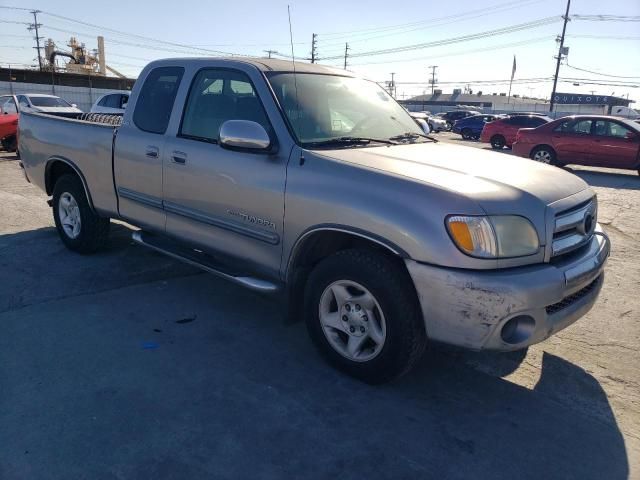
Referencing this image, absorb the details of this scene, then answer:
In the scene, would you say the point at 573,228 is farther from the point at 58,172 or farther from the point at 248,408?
the point at 58,172

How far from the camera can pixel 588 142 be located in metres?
13.8

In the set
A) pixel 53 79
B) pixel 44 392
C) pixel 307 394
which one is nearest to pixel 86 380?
pixel 44 392

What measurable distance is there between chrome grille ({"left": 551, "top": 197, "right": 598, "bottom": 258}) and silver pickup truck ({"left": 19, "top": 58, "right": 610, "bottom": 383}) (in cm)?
1

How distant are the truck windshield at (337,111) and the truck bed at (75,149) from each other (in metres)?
1.88

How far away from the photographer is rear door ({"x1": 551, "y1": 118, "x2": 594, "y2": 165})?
13867 mm

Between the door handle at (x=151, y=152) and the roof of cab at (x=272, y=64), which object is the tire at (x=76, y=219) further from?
the roof of cab at (x=272, y=64)

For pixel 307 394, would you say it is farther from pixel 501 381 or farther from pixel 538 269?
pixel 538 269

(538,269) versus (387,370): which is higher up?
(538,269)

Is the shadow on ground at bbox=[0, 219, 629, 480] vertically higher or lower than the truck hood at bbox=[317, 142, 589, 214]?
lower

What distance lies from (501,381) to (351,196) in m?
1.57

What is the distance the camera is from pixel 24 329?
148 inches

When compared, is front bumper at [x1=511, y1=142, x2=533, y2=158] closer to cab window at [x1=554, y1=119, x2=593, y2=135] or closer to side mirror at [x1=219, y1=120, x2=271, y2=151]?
cab window at [x1=554, y1=119, x2=593, y2=135]

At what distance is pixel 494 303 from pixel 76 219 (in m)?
4.46

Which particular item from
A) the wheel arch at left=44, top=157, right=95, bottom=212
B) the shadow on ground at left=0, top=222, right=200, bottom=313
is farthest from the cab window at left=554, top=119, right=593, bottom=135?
the wheel arch at left=44, top=157, right=95, bottom=212
